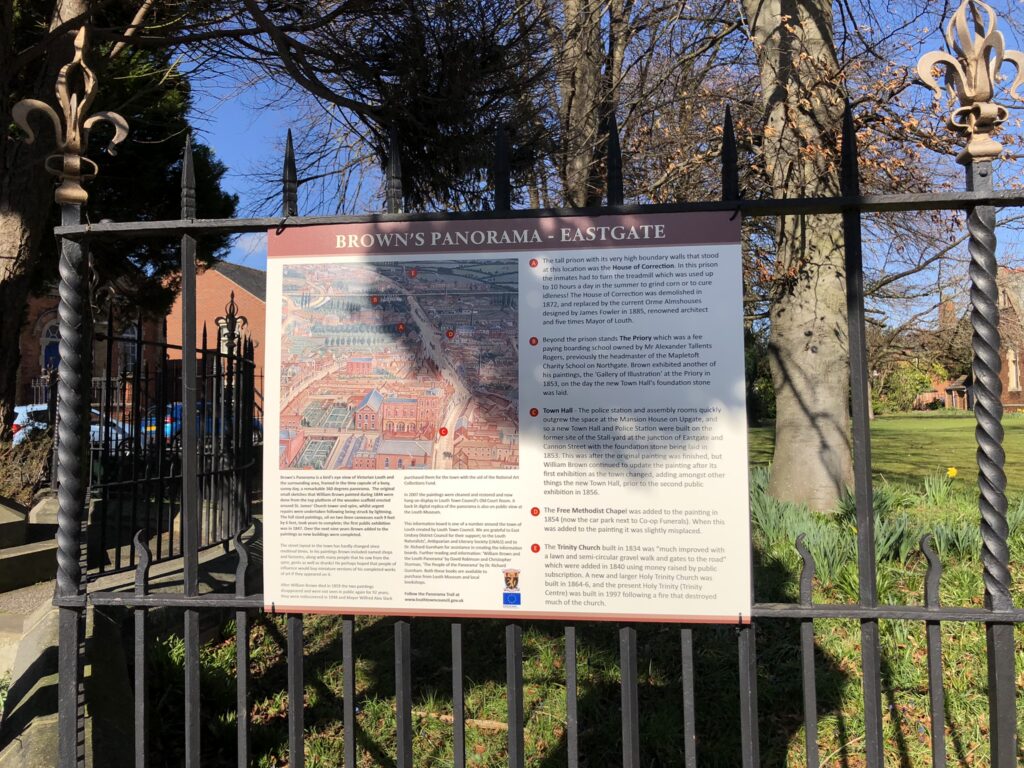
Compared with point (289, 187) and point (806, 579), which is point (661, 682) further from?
point (289, 187)

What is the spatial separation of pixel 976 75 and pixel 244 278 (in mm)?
44828

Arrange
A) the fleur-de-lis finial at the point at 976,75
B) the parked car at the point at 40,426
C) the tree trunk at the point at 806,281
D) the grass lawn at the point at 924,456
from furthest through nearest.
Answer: the grass lawn at the point at 924,456, the parked car at the point at 40,426, the tree trunk at the point at 806,281, the fleur-de-lis finial at the point at 976,75

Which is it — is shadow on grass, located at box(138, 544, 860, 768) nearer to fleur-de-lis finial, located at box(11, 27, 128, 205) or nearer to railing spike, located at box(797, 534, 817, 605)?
railing spike, located at box(797, 534, 817, 605)

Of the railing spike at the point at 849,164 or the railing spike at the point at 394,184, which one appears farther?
the railing spike at the point at 394,184

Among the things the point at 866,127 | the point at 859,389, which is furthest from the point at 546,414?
the point at 866,127

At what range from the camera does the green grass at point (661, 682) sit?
319cm

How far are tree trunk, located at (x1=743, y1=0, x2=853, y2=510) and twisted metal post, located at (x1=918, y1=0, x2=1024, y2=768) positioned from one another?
11.8 feet

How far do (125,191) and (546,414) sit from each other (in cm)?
1154

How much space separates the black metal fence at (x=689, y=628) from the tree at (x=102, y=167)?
4.72 m

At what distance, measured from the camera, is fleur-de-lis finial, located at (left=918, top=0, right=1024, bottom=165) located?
1908 mm

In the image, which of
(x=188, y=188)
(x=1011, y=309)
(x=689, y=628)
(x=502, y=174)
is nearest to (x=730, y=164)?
(x=502, y=174)

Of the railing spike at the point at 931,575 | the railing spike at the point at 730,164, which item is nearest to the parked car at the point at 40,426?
the railing spike at the point at 730,164

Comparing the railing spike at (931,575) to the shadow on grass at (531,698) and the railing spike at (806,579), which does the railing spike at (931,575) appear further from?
the shadow on grass at (531,698)

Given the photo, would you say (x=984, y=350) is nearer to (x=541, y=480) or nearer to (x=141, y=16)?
(x=541, y=480)
